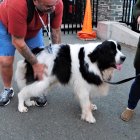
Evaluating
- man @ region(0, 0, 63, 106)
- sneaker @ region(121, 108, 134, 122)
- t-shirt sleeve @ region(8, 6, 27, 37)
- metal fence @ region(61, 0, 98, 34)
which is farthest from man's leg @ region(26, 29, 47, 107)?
metal fence @ region(61, 0, 98, 34)

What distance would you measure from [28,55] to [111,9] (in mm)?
5650

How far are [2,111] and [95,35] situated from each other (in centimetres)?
467

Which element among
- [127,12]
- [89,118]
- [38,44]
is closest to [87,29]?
[127,12]

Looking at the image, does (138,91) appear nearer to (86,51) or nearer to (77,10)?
(86,51)

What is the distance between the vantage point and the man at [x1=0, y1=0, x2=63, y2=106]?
3327 mm

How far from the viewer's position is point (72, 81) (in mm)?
3734

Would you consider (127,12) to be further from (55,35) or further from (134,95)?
(134,95)

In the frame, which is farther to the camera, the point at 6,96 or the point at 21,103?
the point at 6,96

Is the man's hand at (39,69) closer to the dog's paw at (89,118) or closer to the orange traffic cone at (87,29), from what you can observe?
the dog's paw at (89,118)

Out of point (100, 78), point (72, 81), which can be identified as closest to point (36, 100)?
point (72, 81)

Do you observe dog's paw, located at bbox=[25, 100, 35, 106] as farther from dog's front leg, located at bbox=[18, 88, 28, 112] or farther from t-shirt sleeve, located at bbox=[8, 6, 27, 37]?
t-shirt sleeve, located at bbox=[8, 6, 27, 37]

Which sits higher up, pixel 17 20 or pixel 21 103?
pixel 17 20

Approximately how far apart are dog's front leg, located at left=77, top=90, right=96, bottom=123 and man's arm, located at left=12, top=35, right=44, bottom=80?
55cm

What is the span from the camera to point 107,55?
347 cm
